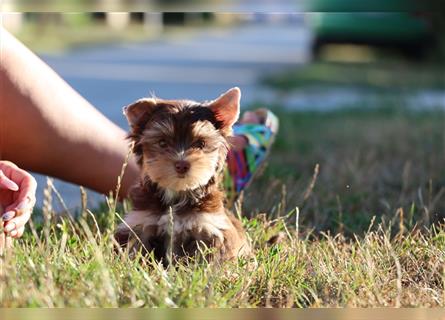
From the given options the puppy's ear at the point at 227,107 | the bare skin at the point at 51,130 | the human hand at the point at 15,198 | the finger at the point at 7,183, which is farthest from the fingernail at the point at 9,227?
the bare skin at the point at 51,130

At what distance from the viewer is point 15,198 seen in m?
3.59

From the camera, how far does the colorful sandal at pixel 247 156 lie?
189 inches

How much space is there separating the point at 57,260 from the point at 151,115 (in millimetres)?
627

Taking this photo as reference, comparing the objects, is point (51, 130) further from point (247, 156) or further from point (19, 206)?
point (19, 206)

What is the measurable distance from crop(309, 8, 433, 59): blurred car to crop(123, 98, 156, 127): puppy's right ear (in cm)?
74

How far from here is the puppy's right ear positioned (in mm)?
3471

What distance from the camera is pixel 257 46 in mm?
17328

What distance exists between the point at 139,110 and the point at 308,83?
928cm

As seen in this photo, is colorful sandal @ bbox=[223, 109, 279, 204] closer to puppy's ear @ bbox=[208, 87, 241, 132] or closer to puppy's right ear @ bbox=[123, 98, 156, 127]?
puppy's ear @ bbox=[208, 87, 241, 132]

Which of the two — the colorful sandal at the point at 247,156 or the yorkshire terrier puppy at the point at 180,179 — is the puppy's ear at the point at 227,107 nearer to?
the yorkshire terrier puppy at the point at 180,179

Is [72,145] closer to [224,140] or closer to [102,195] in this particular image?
[102,195]

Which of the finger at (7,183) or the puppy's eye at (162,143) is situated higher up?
the puppy's eye at (162,143)

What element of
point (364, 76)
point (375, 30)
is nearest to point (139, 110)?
point (375, 30)

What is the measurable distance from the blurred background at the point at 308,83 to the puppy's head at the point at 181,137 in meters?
0.33
